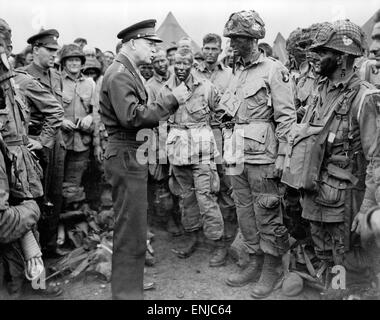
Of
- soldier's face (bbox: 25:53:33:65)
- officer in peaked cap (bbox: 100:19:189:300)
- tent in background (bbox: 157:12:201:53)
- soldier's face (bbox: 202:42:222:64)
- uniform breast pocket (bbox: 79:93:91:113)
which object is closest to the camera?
officer in peaked cap (bbox: 100:19:189:300)

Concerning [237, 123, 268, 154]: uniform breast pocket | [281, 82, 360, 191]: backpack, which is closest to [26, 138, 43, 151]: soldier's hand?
[237, 123, 268, 154]: uniform breast pocket

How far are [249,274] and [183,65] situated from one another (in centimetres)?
263

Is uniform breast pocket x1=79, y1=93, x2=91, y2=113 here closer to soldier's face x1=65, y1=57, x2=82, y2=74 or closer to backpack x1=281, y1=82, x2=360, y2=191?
soldier's face x1=65, y1=57, x2=82, y2=74

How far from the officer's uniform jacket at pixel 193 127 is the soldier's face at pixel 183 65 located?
110 millimetres

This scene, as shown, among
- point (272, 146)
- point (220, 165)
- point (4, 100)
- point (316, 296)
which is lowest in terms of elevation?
point (316, 296)

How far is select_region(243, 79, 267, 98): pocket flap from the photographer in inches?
163

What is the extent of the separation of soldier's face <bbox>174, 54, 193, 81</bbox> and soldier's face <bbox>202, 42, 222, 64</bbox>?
6.62ft

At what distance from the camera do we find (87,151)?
611 cm

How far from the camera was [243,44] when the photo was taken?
165 inches

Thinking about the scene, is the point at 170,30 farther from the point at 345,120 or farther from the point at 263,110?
the point at 345,120

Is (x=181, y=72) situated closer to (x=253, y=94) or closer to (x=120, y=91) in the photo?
(x=253, y=94)

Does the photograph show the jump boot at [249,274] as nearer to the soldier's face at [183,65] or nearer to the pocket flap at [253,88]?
the pocket flap at [253,88]
